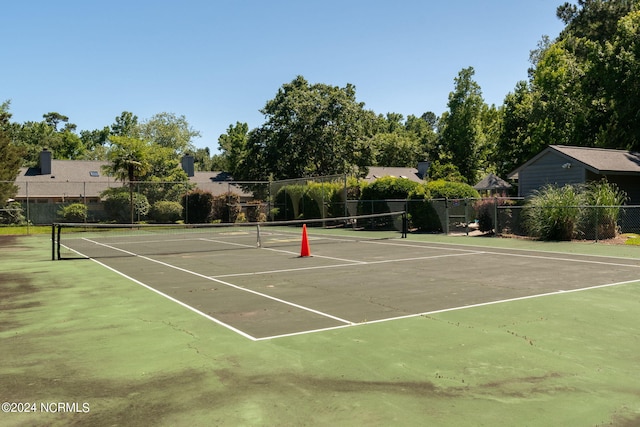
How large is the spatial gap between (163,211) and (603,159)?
2842 centimetres

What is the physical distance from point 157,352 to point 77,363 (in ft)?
2.73

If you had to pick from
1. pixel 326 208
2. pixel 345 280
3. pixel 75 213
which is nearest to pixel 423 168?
pixel 326 208

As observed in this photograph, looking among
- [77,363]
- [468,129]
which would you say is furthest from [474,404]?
[468,129]

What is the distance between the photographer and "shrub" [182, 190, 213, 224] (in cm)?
3981

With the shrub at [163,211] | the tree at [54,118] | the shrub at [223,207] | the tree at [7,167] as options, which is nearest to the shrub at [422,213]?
the shrub at [223,207]

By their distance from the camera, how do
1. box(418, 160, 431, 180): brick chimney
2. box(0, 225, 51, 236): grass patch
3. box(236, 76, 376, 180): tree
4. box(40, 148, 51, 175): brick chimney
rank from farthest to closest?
box(418, 160, 431, 180): brick chimney → box(40, 148, 51, 175): brick chimney → box(236, 76, 376, 180): tree → box(0, 225, 51, 236): grass patch

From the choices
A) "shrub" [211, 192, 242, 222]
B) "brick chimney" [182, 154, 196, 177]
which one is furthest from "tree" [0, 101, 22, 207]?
"brick chimney" [182, 154, 196, 177]

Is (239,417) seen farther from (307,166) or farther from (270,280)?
(307,166)

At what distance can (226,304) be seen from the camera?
887 centimetres

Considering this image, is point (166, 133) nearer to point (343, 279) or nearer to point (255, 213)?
point (255, 213)

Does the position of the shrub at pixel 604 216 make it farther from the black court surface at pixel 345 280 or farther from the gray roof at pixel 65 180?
the gray roof at pixel 65 180

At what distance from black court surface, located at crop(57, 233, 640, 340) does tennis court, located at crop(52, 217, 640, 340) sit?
0.8 inches

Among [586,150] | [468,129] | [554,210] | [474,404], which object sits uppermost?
[468,129]

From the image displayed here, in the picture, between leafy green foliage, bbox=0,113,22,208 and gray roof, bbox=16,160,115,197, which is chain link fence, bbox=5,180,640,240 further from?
leafy green foliage, bbox=0,113,22,208
